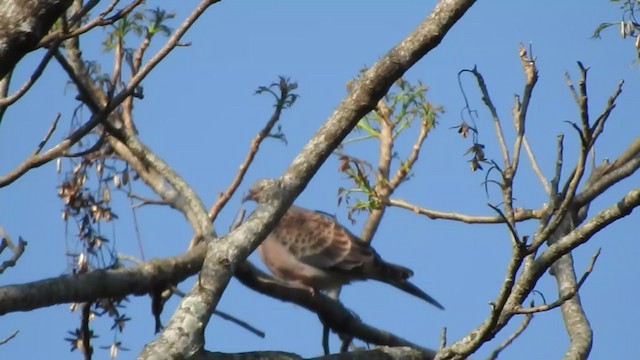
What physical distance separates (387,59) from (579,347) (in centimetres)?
149

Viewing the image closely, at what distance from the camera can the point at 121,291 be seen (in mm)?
4938

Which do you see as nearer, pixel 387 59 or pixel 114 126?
pixel 387 59

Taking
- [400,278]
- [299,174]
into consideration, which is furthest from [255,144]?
[400,278]

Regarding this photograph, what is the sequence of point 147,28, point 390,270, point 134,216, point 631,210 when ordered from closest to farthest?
point 631,210, point 147,28, point 134,216, point 390,270

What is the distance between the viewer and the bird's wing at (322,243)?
827cm

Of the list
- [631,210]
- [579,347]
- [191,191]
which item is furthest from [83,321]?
[631,210]

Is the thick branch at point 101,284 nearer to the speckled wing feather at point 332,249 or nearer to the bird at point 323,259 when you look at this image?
the bird at point 323,259

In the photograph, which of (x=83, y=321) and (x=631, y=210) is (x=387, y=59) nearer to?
(x=631, y=210)

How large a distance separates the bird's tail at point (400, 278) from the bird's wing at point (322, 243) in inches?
4.4

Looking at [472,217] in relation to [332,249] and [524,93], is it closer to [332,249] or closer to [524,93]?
[524,93]

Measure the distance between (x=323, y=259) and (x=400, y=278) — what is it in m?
0.68

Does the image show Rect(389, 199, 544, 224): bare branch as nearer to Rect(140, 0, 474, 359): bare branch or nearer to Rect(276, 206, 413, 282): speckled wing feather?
Rect(140, 0, 474, 359): bare branch

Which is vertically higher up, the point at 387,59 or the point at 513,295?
the point at 387,59

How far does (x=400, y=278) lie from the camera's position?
26.5 feet
